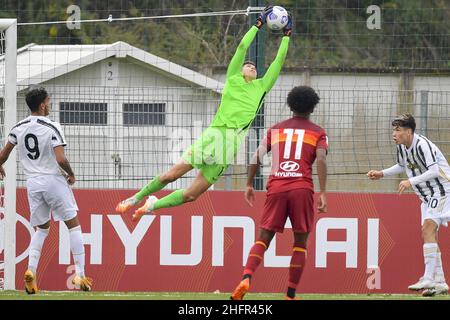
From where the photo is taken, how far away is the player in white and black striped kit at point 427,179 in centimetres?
1512

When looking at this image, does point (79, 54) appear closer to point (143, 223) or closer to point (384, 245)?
point (143, 223)

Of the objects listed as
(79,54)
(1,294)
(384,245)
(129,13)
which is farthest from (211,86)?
(129,13)

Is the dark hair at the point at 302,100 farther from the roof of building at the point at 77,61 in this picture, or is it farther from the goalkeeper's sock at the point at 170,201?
the roof of building at the point at 77,61

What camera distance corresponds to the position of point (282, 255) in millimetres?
17109

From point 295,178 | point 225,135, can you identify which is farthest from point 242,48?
point 295,178

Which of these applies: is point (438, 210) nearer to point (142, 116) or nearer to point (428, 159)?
point (428, 159)

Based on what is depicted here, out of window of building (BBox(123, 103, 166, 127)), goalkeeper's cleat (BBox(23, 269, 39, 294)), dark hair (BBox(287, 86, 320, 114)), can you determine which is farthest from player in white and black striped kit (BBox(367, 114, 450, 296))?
goalkeeper's cleat (BBox(23, 269, 39, 294))

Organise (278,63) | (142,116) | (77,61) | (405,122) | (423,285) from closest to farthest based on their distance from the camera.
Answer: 1. (278,63)
2. (423,285)
3. (405,122)
4. (142,116)
5. (77,61)

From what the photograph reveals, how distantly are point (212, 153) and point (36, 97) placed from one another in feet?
6.81

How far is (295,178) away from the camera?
40.3 feet

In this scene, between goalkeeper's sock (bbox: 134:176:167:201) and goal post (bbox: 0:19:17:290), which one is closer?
goalkeeper's sock (bbox: 134:176:167:201)

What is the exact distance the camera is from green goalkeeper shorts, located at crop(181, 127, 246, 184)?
14320mm

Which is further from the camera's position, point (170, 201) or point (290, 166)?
point (170, 201)

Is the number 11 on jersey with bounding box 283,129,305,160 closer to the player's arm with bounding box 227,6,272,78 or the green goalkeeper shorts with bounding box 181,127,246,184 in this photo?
the green goalkeeper shorts with bounding box 181,127,246,184
